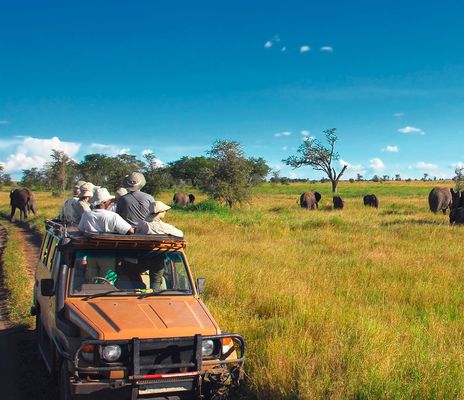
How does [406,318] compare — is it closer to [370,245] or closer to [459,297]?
[459,297]

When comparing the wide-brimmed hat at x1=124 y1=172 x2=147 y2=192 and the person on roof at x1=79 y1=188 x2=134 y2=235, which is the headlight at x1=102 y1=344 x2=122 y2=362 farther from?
the wide-brimmed hat at x1=124 y1=172 x2=147 y2=192

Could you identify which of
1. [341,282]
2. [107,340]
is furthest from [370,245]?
[107,340]

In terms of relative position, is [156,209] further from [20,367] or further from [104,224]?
[20,367]

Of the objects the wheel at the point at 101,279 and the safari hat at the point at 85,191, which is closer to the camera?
the wheel at the point at 101,279

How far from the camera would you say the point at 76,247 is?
16.7 ft

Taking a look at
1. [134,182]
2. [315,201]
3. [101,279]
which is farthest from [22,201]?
[101,279]

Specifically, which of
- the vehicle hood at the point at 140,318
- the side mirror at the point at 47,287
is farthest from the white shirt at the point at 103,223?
the vehicle hood at the point at 140,318

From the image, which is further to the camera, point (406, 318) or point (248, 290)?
point (248, 290)

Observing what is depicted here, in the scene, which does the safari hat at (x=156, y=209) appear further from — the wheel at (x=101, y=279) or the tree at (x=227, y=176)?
the tree at (x=227, y=176)

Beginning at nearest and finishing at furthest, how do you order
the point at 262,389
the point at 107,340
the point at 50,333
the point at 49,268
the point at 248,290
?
1. the point at 107,340
2. the point at 262,389
3. the point at 50,333
4. the point at 49,268
5. the point at 248,290

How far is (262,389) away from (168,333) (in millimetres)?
1178

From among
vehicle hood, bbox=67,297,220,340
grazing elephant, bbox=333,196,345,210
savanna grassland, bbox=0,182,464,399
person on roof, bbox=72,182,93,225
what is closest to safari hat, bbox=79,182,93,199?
person on roof, bbox=72,182,93,225

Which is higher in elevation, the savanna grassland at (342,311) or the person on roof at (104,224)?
the person on roof at (104,224)

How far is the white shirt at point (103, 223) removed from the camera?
5461 millimetres
